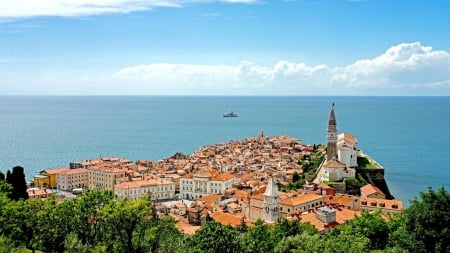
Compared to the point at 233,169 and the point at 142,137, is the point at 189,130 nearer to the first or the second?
the point at 142,137

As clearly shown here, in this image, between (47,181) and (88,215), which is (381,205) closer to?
(88,215)

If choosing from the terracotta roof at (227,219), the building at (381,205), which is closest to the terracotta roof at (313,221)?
the terracotta roof at (227,219)

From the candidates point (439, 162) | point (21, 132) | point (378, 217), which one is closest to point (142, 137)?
point (21, 132)

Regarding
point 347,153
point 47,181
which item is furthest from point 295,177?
point 47,181

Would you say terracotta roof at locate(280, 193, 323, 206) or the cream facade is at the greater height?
terracotta roof at locate(280, 193, 323, 206)

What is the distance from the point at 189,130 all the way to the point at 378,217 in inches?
4824

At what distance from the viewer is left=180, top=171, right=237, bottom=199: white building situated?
2314 inches

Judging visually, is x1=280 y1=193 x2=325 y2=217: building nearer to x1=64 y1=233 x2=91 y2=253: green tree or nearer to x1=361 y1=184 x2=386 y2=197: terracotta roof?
x1=361 y1=184 x2=386 y2=197: terracotta roof

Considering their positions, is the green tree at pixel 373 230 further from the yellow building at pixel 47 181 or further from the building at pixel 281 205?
the yellow building at pixel 47 181

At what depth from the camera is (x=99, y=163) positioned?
2874 inches

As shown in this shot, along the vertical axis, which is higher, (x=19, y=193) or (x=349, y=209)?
(x=19, y=193)

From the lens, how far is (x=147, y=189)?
57656 millimetres

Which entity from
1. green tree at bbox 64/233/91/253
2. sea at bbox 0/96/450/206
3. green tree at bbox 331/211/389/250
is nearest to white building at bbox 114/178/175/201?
sea at bbox 0/96/450/206

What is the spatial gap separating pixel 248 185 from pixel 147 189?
1252 centimetres
